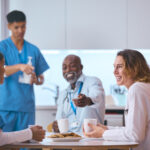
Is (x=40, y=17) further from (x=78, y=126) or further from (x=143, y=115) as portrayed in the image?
(x=143, y=115)

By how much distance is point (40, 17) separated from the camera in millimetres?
→ 4547

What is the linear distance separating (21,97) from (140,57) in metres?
→ 1.64

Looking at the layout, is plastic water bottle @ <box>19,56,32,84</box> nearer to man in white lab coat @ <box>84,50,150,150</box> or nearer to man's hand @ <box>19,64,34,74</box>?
man's hand @ <box>19,64,34,74</box>

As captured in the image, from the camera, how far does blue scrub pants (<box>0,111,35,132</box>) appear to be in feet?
10.6

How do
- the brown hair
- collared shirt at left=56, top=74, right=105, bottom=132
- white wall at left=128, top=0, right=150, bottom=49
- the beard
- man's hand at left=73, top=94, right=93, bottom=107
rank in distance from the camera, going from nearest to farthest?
the brown hair
man's hand at left=73, top=94, right=93, bottom=107
collared shirt at left=56, top=74, right=105, bottom=132
the beard
white wall at left=128, top=0, right=150, bottom=49

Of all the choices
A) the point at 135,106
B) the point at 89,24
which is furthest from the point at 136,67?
the point at 89,24

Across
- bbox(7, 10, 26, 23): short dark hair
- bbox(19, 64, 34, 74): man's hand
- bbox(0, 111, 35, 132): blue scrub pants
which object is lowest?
bbox(0, 111, 35, 132): blue scrub pants

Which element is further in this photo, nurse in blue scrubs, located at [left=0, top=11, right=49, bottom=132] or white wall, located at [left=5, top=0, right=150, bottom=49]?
white wall, located at [left=5, top=0, right=150, bottom=49]

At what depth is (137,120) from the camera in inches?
68.1

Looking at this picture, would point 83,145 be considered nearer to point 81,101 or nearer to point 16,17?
point 81,101

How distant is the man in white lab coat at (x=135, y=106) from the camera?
1.73 metres

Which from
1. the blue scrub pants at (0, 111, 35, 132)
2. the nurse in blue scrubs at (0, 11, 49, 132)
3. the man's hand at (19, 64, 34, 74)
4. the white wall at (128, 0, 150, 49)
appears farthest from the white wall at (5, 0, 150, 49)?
the blue scrub pants at (0, 111, 35, 132)

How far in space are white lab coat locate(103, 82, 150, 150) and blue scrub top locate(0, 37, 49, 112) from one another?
1.62 m

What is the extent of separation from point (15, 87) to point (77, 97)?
76 cm
